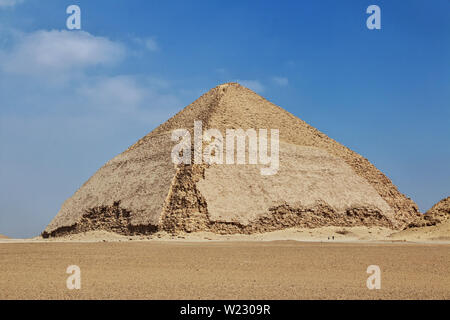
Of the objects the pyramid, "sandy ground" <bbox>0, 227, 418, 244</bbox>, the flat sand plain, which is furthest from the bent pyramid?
the flat sand plain

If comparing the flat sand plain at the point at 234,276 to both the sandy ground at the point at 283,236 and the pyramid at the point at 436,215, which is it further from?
the sandy ground at the point at 283,236

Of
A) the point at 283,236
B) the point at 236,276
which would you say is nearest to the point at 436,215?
the point at 283,236

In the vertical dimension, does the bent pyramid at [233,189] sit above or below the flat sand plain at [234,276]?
above

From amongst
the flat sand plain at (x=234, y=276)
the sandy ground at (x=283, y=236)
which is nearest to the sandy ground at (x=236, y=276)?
the flat sand plain at (x=234, y=276)

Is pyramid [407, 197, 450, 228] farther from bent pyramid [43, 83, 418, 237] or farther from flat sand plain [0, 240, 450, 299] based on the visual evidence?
flat sand plain [0, 240, 450, 299]

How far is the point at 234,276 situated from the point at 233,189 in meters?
27.0

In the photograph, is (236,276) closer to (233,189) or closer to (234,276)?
(234,276)

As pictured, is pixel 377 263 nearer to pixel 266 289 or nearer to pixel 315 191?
pixel 266 289

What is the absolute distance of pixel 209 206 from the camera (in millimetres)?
39031

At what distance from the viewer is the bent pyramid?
39.2 meters

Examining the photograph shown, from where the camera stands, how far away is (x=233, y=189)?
1607 inches

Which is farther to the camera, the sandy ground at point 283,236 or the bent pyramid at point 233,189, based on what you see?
the bent pyramid at point 233,189

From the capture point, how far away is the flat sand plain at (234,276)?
35.3 feet

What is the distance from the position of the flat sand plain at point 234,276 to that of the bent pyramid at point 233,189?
18.5 m
